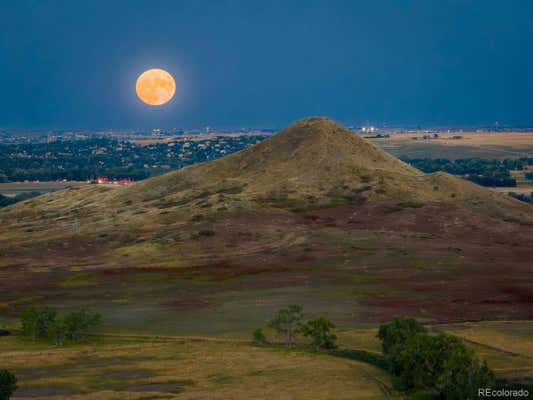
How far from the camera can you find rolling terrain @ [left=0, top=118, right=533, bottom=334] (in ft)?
340

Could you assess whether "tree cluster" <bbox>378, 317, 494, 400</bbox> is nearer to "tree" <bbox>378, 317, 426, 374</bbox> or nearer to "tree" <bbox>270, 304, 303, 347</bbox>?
"tree" <bbox>378, 317, 426, 374</bbox>

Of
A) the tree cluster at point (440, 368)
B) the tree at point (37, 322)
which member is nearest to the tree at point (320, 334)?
the tree cluster at point (440, 368)

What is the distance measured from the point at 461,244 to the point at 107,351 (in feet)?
266

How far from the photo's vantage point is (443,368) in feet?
202

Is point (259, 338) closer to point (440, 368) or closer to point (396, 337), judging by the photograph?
point (396, 337)

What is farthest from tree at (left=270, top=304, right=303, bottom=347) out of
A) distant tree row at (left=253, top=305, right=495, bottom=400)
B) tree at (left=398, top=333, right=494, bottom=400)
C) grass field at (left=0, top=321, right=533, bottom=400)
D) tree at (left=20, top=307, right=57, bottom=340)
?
tree at (left=20, top=307, right=57, bottom=340)

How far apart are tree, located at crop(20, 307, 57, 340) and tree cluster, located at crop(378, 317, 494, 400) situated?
40334 mm

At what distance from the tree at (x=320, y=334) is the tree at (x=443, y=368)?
15.8m

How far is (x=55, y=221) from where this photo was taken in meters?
192

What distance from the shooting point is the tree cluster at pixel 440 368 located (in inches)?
2319

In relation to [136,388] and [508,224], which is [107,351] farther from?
[508,224]

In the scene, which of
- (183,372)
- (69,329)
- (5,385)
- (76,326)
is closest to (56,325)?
(69,329)

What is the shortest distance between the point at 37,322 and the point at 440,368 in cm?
4724

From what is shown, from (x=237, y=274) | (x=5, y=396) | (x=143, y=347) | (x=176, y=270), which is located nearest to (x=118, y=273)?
(x=176, y=270)
